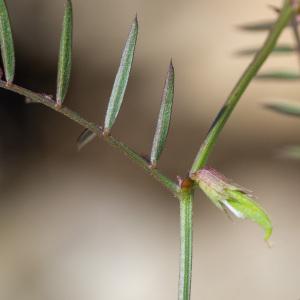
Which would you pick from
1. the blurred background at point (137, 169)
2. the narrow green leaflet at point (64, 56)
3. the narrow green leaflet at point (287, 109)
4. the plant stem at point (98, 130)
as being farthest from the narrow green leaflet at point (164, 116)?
the blurred background at point (137, 169)

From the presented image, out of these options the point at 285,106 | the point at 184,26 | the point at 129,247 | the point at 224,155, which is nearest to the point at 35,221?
the point at 129,247

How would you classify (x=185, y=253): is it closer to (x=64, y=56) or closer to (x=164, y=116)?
(x=164, y=116)

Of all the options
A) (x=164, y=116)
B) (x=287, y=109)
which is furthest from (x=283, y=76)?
(x=164, y=116)

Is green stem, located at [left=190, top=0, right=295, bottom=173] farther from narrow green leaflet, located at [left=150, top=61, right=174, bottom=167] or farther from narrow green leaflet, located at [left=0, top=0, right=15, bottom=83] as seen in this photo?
narrow green leaflet, located at [left=0, top=0, right=15, bottom=83]

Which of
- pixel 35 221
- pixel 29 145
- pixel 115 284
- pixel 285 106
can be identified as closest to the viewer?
pixel 285 106

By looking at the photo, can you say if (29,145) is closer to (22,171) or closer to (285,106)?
(22,171)

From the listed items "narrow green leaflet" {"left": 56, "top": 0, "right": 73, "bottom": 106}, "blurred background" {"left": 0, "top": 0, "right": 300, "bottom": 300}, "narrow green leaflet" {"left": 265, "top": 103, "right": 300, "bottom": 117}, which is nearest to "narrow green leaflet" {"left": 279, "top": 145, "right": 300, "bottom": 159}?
"narrow green leaflet" {"left": 265, "top": 103, "right": 300, "bottom": 117}
